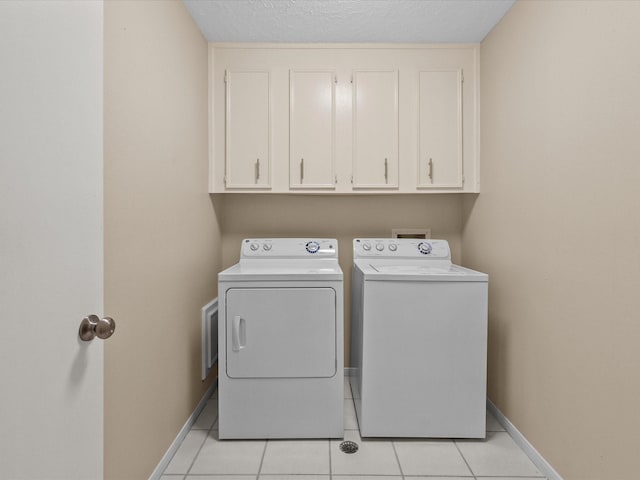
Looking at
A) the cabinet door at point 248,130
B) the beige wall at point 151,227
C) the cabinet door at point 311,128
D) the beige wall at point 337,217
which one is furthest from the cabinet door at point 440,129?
the beige wall at point 151,227

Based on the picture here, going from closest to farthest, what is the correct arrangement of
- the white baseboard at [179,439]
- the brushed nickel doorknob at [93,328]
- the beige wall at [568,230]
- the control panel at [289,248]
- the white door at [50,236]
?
the white door at [50,236] < the brushed nickel doorknob at [93,328] < the beige wall at [568,230] < the white baseboard at [179,439] < the control panel at [289,248]

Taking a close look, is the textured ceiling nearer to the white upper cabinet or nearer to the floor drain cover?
the white upper cabinet

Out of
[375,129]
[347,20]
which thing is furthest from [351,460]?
[347,20]

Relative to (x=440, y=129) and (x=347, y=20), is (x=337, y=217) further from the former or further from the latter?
(x=347, y=20)

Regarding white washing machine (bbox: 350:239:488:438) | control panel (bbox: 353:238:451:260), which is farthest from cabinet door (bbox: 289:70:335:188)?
white washing machine (bbox: 350:239:488:438)

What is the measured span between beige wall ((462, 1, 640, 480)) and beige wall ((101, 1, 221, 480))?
1.73 meters

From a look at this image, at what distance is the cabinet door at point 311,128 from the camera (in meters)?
2.24

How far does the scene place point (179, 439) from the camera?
1.77 meters

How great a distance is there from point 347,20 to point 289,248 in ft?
4.66

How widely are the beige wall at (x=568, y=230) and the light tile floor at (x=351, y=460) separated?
0.20 meters

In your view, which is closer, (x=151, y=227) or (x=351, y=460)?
(x=151, y=227)

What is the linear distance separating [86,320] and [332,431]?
1.48 metres

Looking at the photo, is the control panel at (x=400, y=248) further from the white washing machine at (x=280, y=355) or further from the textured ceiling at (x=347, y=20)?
the textured ceiling at (x=347, y=20)

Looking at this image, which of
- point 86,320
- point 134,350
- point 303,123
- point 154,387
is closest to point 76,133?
point 86,320
